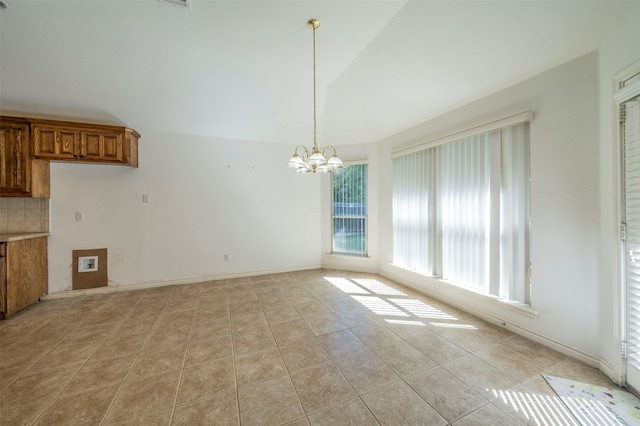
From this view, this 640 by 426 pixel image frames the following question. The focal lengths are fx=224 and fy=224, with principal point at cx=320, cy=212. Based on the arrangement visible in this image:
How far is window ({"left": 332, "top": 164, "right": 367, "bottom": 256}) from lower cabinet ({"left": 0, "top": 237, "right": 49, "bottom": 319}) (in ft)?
15.6

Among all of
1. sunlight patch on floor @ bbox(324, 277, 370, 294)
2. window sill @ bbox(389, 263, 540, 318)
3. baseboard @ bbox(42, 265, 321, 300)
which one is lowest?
sunlight patch on floor @ bbox(324, 277, 370, 294)

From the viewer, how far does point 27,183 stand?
311cm

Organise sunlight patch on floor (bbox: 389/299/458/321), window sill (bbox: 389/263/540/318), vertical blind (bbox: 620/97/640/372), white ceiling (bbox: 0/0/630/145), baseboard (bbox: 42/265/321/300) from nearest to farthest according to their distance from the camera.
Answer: vertical blind (bbox: 620/97/640/372) < white ceiling (bbox: 0/0/630/145) < window sill (bbox: 389/263/540/318) < sunlight patch on floor (bbox: 389/299/458/321) < baseboard (bbox: 42/265/321/300)

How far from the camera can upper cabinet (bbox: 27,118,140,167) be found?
3.14 meters

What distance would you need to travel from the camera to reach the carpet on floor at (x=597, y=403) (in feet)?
4.75

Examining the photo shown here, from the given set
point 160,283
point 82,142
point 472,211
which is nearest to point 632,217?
point 472,211

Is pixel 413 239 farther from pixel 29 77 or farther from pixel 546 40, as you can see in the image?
pixel 29 77

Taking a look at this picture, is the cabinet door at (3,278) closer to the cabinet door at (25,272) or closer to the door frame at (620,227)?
the cabinet door at (25,272)

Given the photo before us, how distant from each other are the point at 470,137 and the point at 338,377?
312cm

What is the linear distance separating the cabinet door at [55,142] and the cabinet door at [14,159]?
13cm

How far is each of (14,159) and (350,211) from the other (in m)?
5.25

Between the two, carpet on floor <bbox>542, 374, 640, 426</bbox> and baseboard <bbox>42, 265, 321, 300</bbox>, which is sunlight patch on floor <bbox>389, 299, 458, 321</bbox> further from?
baseboard <bbox>42, 265, 321, 300</bbox>

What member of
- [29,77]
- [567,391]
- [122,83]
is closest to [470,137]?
[567,391]

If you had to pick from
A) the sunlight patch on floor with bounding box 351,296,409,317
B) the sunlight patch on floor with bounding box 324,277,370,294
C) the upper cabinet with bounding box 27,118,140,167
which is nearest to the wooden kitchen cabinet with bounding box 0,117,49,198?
the upper cabinet with bounding box 27,118,140,167
